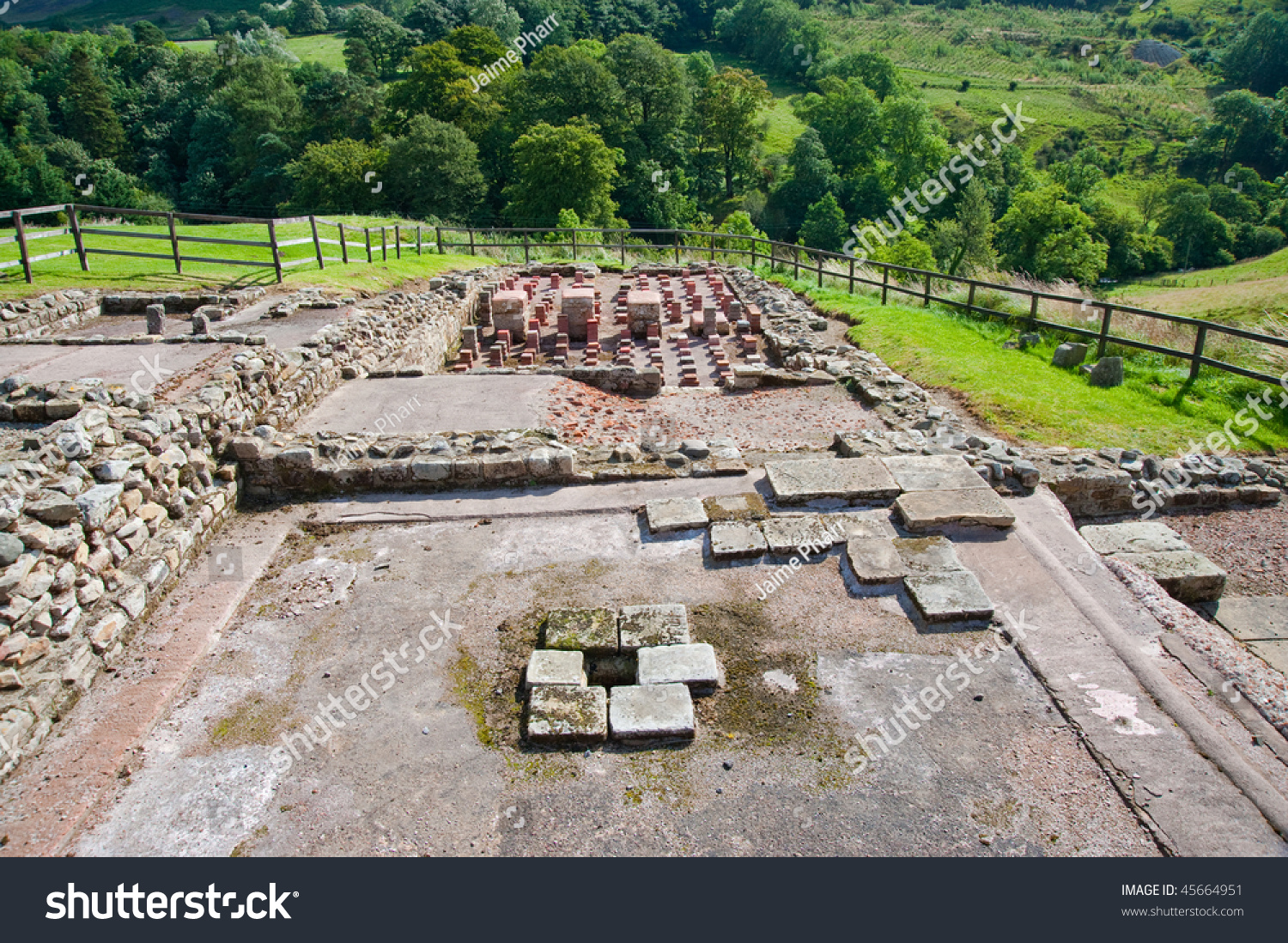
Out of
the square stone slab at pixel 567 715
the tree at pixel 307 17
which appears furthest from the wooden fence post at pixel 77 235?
the tree at pixel 307 17

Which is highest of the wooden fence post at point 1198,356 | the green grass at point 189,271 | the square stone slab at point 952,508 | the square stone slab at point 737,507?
the green grass at point 189,271

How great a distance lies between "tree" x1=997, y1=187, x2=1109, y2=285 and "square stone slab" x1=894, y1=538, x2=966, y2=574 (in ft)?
116

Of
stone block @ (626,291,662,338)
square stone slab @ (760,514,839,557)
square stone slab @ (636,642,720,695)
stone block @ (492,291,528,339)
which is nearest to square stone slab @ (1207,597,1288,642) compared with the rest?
square stone slab @ (760,514,839,557)

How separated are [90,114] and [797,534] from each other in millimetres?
66564

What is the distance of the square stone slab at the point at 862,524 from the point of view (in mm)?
5535

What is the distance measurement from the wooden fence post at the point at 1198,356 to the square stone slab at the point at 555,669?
30.2ft

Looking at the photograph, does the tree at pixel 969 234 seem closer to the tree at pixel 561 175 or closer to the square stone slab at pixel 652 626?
the tree at pixel 561 175

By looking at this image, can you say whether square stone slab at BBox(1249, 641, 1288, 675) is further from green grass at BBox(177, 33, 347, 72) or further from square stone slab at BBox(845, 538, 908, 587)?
green grass at BBox(177, 33, 347, 72)

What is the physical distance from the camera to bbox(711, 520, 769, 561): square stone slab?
5.33 meters

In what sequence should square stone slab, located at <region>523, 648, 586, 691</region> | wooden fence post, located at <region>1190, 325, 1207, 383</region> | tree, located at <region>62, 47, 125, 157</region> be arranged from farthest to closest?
tree, located at <region>62, 47, 125, 157</region>, wooden fence post, located at <region>1190, 325, 1207, 383</region>, square stone slab, located at <region>523, 648, 586, 691</region>

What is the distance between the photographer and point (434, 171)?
41.1 meters

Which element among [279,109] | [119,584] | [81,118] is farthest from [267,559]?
[81,118]

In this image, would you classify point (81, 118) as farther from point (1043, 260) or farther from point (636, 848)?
point (636, 848)

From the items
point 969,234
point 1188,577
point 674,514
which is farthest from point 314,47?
point 1188,577
